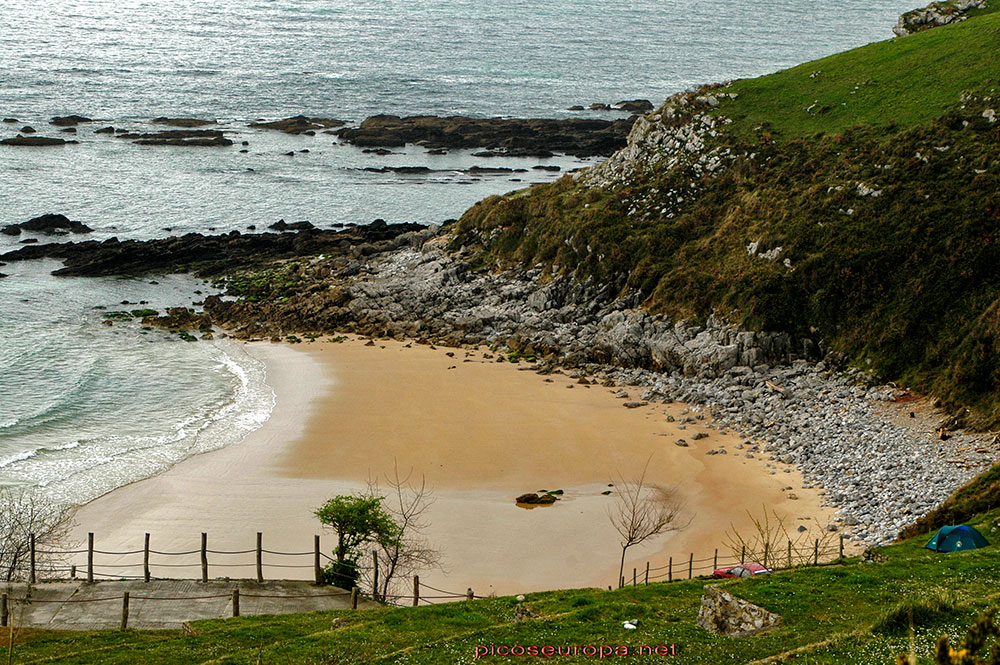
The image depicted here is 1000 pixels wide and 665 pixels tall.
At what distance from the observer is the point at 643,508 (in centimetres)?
2908

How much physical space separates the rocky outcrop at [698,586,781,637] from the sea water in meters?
23.4

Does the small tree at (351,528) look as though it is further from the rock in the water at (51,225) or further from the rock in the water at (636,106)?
the rock in the water at (636,106)

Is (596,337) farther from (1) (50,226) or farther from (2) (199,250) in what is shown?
(1) (50,226)

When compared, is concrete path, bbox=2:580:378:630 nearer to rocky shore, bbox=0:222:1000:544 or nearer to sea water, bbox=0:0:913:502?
sea water, bbox=0:0:913:502

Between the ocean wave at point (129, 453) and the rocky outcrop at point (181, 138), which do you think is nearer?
the ocean wave at point (129, 453)

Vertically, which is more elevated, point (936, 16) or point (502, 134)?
point (936, 16)

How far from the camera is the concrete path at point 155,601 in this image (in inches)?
867

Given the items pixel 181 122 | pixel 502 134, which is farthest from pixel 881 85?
pixel 181 122

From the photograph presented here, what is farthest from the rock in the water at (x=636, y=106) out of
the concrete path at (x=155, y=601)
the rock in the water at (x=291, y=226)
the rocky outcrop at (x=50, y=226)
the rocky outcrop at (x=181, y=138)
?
the concrete path at (x=155, y=601)

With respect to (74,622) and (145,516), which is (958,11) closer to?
(145,516)

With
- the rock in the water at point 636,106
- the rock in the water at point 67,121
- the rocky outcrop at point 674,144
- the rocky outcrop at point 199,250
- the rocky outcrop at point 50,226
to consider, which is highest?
the rock in the water at point 636,106

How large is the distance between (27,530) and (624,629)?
19644 mm

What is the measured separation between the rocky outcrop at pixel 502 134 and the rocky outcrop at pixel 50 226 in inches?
1495

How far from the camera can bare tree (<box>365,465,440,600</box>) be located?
25.1 metres
